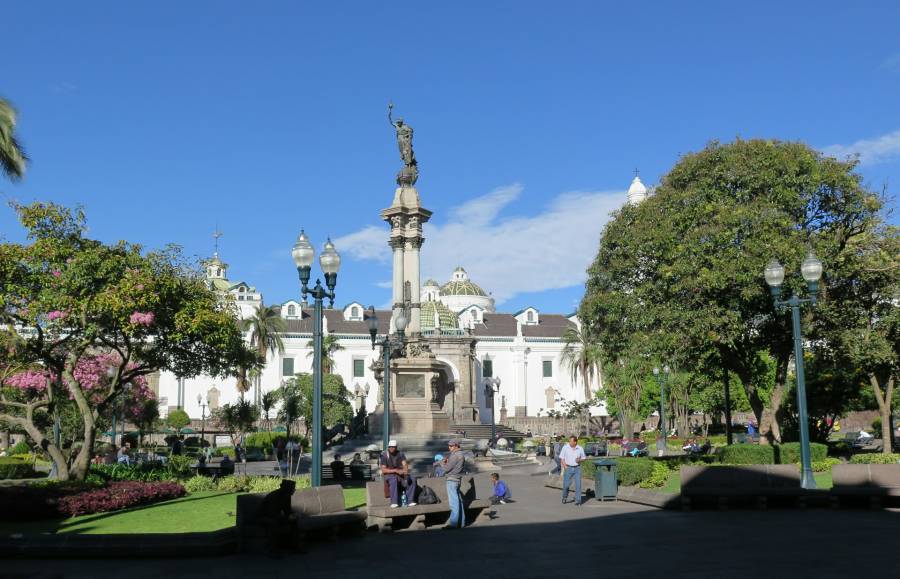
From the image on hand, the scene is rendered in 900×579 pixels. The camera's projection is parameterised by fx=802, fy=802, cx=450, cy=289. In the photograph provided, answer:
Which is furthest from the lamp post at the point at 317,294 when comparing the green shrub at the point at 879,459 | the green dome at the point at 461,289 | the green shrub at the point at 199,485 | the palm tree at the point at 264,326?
the green dome at the point at 461,289

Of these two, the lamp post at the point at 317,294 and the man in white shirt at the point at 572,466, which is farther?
the man in white shirt at the point at 572,466

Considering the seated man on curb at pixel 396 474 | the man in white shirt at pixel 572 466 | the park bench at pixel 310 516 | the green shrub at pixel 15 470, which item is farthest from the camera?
the green shrub at pixel 15 470

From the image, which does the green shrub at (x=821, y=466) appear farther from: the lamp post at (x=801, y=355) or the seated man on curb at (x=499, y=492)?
the seated man on curb at (x=499, y=492)

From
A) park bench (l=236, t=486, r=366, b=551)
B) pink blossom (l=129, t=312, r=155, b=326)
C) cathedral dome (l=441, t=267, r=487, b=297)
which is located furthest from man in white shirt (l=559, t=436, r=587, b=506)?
cathedral dome (l=441, t=267, r=487, b=297)

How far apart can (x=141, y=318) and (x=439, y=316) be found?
50.8 meters

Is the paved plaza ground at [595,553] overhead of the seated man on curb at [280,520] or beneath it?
beneath

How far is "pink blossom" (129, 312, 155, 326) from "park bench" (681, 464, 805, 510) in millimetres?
14446

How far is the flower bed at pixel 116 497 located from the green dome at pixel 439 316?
50.6 metres

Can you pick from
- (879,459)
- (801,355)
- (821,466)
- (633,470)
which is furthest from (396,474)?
(879,459)

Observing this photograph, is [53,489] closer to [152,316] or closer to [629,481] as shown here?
[152,316]

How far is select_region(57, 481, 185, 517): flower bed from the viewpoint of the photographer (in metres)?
17.2

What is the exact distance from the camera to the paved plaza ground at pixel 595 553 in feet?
31.7

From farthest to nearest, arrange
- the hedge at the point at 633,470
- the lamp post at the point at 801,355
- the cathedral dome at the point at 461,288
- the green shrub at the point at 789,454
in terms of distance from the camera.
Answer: the cathedral dome at the point at 461,288
the green shrub at the point at 789,454
the hedge at the point at 633,470
the lamp post at the point at 801,355

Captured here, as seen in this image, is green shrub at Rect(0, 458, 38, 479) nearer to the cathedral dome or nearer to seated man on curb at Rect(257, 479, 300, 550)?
seated man on curb at Rect(257, 479, 300, 550)
